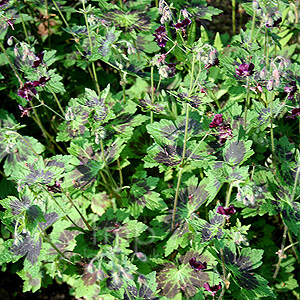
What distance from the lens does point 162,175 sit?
12.1ft

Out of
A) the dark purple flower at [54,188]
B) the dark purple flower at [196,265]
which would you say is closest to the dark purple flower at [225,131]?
the dark purple flower at [196,265]

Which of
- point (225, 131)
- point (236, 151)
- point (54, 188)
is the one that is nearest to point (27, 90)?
point (54, 188)

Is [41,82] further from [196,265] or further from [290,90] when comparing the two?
[290,90]

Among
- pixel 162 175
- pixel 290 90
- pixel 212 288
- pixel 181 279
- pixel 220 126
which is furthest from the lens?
pixel 162 175

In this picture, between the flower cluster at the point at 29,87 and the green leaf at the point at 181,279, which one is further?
the flower cluster at the point at 29,87

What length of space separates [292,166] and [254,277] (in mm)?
935

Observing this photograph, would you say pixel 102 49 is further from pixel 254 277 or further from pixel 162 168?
pixel 254 277

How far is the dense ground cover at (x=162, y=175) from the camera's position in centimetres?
262

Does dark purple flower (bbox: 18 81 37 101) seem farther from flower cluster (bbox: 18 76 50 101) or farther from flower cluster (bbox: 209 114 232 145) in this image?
flower cluster (bbox: 209 114 232 145)

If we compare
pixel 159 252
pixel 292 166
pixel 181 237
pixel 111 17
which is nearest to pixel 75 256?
pixel 159 252

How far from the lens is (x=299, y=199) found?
124 inches

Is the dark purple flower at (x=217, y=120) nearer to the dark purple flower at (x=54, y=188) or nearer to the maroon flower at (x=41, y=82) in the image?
the dark purple flower at (x=54, y=188)

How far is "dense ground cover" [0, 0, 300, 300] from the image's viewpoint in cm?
262

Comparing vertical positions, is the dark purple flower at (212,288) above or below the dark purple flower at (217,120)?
below
